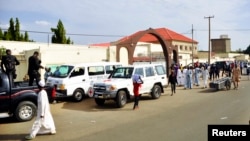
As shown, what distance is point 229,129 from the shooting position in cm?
596

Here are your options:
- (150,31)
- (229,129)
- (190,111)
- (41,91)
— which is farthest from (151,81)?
(150,31)

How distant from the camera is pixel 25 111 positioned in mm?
11977

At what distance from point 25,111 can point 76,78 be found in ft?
17.0

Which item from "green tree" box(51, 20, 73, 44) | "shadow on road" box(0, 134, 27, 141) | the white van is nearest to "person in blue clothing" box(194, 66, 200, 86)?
the white van

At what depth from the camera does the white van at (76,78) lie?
53.5 feet

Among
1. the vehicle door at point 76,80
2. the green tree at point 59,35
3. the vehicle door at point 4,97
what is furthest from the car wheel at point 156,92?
the green tree at point 59,35

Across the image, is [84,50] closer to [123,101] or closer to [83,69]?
[83,69]

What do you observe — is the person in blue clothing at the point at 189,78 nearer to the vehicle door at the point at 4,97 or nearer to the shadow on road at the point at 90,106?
the shadow on road at the point at 90,106

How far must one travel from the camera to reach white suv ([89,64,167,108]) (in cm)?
1469

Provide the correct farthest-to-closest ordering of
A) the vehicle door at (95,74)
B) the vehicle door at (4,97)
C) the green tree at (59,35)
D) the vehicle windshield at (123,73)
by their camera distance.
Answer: the green tree at (59,35)
the vehicle door at (95,74)
the vehicle windshield at (123,73)
the vehicle door at (4,97)

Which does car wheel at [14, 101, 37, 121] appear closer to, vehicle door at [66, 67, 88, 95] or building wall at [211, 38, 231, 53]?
vehicle door at [66, 67, 88, 95]

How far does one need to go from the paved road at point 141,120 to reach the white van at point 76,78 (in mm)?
689

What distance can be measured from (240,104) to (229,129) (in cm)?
Result: 922

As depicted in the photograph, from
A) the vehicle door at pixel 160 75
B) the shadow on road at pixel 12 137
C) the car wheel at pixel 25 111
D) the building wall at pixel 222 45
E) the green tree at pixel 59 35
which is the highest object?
the building wall at pixel 222 45
